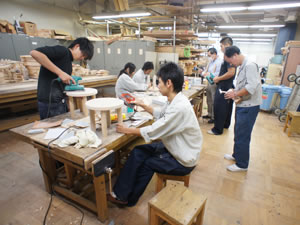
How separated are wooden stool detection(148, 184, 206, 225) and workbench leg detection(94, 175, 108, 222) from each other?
0.44m

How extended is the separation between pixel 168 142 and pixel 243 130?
1222 mm

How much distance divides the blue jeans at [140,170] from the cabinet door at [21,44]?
4671 millimetres

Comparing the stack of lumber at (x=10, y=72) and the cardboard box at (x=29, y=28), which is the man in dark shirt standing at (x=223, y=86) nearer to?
the stack of lumber at (x=10, y=72)

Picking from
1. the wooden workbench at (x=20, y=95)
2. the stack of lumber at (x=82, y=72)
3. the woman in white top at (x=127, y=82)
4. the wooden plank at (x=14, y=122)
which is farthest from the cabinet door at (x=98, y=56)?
the woman in white top at (x=127, y=82)

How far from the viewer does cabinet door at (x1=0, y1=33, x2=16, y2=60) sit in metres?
4.05

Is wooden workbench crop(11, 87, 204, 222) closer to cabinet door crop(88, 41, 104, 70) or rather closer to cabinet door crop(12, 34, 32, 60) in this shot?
cabinet door crop(12, 34, 32, 60)

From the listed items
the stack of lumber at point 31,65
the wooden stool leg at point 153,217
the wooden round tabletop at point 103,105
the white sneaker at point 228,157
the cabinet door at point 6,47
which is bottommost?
the white sneaker at point 228,157

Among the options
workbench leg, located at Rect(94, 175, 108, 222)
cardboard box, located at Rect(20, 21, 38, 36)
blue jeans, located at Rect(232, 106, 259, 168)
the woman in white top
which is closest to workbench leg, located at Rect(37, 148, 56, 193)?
workbench leg, located at Rect(94, 175, 108, 222)

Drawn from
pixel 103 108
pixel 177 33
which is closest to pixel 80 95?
pixel 103 108

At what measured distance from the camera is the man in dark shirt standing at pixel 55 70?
163 centimetres

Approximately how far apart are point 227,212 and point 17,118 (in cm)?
436

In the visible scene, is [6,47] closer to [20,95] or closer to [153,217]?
[20,95]

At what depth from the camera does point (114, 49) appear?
5113 mm

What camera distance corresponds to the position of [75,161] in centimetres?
115
